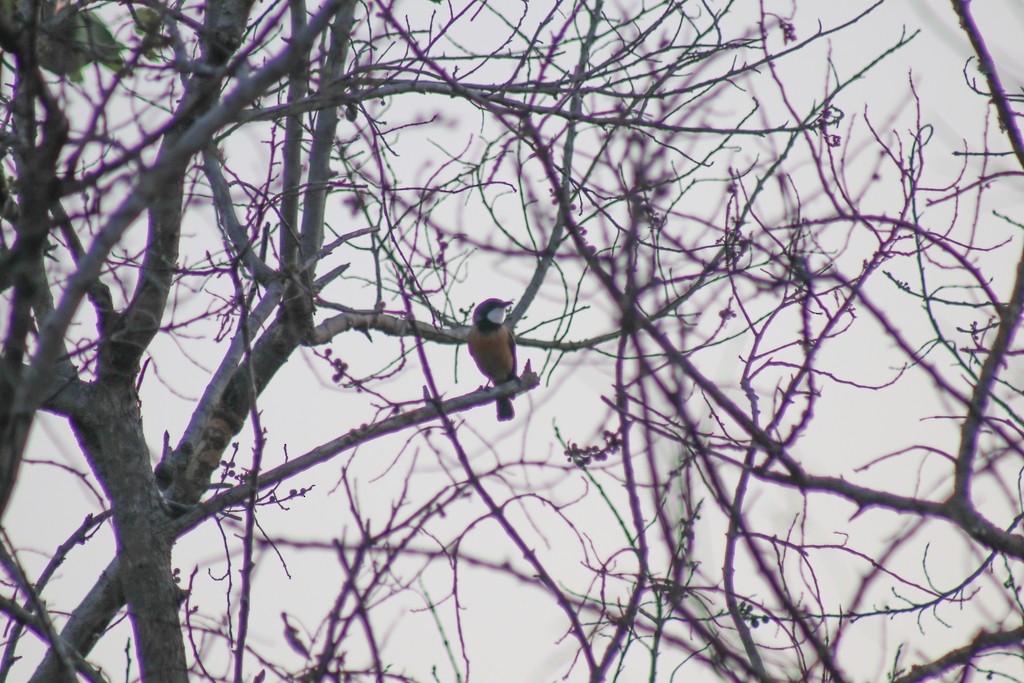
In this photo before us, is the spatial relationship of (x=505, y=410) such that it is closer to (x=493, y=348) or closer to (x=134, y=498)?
(x=493, y=348)

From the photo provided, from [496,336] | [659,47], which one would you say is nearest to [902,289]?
[659,47]

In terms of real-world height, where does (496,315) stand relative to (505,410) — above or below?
above

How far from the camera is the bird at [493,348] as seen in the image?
28.8ft

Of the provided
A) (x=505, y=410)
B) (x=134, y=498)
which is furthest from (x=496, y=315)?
(x=134, y=498)

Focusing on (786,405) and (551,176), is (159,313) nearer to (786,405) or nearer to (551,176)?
(786,405)

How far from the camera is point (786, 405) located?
280 centimetres

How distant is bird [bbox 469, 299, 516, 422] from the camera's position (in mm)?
8773

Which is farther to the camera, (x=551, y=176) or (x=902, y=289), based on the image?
(x=902, y=289)

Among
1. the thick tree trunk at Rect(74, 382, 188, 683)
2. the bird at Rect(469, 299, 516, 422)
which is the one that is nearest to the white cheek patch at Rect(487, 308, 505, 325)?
the bird at Rect(469, 299, 516, 422)

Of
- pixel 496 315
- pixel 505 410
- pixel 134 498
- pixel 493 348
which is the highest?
pixel 496 315

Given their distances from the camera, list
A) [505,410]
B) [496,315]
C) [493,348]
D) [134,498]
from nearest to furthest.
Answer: [134,498] → [493,348] → [496,315] → [505,410]

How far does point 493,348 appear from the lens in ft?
28.9

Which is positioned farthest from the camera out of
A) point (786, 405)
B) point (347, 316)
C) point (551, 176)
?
point (347, 316)

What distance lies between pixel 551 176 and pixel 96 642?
435 centimetres
